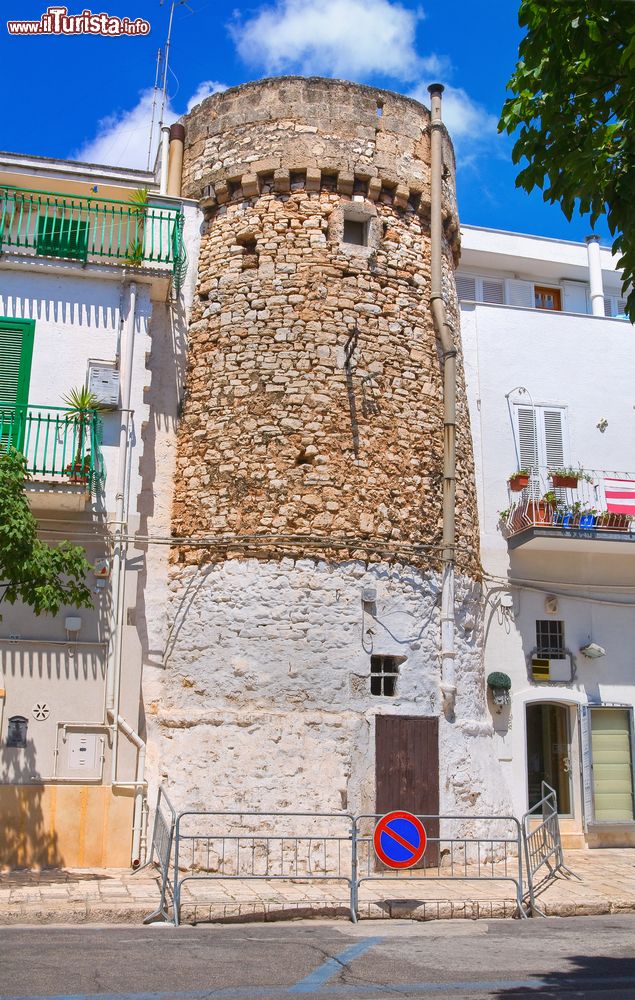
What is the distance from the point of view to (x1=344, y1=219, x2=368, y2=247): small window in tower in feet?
52.3

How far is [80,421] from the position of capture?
1380 cm

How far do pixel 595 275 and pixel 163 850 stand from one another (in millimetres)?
16531

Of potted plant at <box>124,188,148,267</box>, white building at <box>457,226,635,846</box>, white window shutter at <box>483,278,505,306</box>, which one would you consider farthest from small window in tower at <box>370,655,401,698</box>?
white window shutter at <box>483,278,505,306</box>

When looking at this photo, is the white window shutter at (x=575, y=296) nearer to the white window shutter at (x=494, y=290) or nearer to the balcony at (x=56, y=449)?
the white window shutter at (x=494, y=290)

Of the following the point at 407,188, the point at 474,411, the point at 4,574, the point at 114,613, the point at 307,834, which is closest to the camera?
the point at 4,574

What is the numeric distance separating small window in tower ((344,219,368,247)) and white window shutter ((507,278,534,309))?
7136 millimetres

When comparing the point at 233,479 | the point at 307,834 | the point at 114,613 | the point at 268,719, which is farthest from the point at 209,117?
the point at 307,834

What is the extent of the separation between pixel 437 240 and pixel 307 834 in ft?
31.5

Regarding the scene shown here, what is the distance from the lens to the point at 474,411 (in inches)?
700

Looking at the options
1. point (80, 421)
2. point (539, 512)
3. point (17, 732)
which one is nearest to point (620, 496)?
point (539, 512)

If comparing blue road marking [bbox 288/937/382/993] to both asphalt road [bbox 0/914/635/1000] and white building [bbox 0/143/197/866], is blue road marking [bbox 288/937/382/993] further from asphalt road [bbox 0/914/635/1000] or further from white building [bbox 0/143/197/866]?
white building [bbox 0/143/197/866]

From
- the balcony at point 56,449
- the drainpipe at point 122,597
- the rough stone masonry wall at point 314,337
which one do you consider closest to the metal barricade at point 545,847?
the rough stone masonry wall at point 314,337

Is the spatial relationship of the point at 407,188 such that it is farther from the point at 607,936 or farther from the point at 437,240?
the point at 607,936

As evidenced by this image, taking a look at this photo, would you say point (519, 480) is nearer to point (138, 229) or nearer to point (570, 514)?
point (570, 514)
